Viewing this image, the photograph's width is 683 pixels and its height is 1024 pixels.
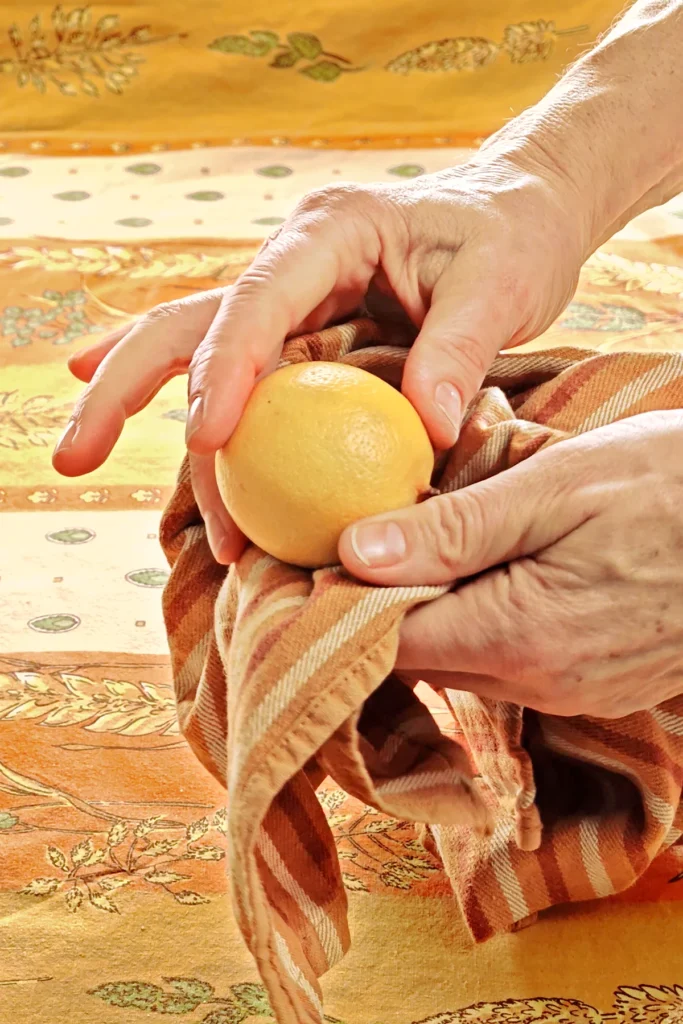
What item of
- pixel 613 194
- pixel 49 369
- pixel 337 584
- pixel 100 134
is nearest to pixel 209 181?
pixel 100 134

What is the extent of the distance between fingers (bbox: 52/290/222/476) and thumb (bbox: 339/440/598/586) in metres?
0.28

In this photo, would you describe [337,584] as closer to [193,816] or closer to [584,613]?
[584,613]

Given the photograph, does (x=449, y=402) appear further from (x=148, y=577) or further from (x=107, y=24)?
(x=107, y=24)

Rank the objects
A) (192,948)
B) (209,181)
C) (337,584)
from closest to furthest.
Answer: (337,584)
(192,948)
(209,181)

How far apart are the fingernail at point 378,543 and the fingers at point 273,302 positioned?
104mm

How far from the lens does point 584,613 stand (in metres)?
0.62

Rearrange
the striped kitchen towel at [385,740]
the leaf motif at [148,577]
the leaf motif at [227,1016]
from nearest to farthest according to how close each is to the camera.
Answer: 1. the striped kitchen towel at [385,740]
2. the leaf motif at [227,1016]
3. the leaf motif at [148,577]

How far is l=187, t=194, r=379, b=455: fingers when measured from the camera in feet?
2.01

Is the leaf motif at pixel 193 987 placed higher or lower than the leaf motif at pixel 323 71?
lower

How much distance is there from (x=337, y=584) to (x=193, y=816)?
316mm

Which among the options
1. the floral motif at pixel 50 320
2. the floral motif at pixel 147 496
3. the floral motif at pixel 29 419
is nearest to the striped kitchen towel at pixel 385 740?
the floral motif at pixel 147 496

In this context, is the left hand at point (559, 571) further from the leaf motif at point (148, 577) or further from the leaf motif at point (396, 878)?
the leaf motif at point (148, 577)

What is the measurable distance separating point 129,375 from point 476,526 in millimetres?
323

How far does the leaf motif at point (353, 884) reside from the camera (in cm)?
76
